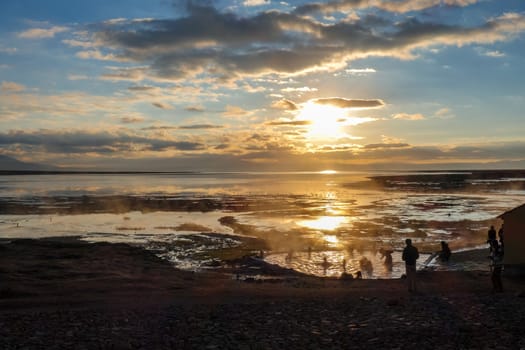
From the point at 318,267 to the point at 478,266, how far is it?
1024cm

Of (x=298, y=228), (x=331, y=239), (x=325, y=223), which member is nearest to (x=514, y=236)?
Result: (x=331, y=239)

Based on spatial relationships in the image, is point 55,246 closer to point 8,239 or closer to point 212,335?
point 8,239

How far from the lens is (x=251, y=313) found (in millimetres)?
17172

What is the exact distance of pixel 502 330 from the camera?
14.0 metres

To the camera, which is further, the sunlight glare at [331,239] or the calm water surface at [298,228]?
the sunlight glare at [331,239]

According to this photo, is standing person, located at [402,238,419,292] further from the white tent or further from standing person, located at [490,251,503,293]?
the white tent

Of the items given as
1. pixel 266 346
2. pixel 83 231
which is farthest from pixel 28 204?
pixel 266 346

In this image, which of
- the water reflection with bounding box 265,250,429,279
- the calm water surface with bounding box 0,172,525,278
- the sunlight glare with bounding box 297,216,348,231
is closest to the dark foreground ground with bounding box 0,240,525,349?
the water reflection with bounding box 265,250,429,279

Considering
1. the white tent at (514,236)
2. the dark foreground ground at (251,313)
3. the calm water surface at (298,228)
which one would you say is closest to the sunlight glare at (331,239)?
the calm water surface at (298,228)

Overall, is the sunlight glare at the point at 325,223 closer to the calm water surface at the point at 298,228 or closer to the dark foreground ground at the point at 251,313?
the calm water surface at the point at 298,228

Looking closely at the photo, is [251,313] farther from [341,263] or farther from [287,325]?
[341,263]

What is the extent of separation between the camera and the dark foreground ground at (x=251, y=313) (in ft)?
45.0

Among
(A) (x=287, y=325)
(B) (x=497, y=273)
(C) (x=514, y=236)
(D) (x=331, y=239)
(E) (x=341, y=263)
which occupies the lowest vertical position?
(E) (x=341, y=263)

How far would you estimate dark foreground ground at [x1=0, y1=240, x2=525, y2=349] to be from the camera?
45.0 ft
